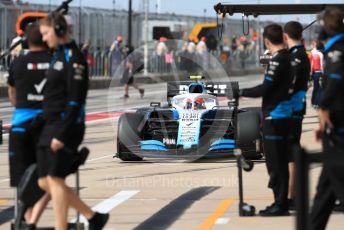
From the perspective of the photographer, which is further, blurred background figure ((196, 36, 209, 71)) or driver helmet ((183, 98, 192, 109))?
blurred background figure ((196, 36, 209, 71))

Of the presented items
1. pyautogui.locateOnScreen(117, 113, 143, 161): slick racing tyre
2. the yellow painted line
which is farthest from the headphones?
pyautogui.locateOnScreen(117, 113, 143, 161): slick racing tyre

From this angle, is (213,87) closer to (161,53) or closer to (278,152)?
(278,152)

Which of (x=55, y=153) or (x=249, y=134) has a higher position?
(x=55, y=153)

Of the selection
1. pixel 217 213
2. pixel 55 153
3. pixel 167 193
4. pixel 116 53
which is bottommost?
pixel 116 53

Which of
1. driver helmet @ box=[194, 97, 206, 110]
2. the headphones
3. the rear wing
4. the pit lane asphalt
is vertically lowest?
the pit lane asphalt

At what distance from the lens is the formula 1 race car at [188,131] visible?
14.2 meters

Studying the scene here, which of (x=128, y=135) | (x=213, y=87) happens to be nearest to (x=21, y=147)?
(x=128, y=135)

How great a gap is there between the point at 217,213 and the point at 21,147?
2.54 metres

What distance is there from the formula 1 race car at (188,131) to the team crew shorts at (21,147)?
6019 mm

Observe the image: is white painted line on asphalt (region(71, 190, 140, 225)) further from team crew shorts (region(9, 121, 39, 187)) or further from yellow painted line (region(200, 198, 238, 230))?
team crew shorts (region(9, 121, 39, 187))

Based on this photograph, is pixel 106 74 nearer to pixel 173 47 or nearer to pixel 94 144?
pixel 173 47

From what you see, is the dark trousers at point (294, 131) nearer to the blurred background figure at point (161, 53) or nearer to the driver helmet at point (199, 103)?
the driver helmet at point (199, 103)

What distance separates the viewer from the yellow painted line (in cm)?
937

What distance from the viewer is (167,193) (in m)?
11.5
